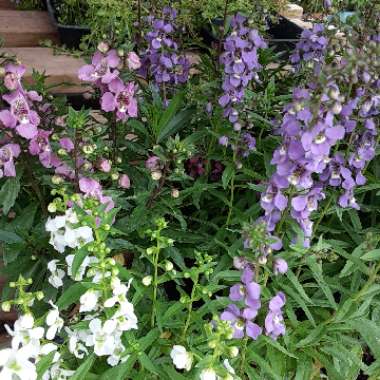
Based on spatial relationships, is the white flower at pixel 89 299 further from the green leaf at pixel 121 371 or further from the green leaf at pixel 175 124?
the green leaf at pixel 175 124

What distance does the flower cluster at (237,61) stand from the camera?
167 cm

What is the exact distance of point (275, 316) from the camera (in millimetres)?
1320

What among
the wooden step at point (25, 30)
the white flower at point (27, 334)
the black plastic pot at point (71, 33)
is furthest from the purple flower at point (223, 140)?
the wooden step at point (25, 30)

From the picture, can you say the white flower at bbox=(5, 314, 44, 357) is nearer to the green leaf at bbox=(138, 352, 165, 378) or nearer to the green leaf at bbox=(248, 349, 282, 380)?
the green leaf at bbox=(138, 352, 165, 378)

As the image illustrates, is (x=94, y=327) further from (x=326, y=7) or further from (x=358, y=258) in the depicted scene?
(x=326, y=7)

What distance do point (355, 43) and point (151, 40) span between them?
2.68 feet

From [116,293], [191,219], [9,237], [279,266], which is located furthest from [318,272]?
[9,237]

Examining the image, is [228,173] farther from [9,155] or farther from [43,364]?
[43,364]

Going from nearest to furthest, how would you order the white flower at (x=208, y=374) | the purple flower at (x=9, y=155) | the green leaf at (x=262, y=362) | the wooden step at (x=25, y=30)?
the white flower at (x=208, y=374), the green leaf at (x=262, y=362), the purple flower at (x=9, y=155), the wooden step at (x=25, y=30)

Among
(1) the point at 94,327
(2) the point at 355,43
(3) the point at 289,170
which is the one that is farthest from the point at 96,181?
(2) the point at 355,43

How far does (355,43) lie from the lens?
4.35 ft

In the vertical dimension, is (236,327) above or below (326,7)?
below

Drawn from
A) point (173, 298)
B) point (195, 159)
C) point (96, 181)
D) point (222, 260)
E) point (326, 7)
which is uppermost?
point (326, 7)

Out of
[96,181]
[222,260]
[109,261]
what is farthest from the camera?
[222,260]
